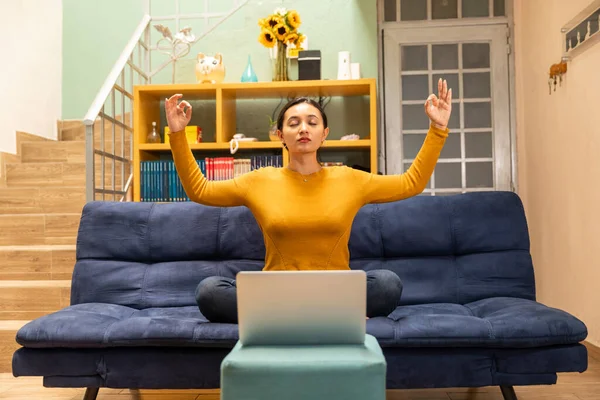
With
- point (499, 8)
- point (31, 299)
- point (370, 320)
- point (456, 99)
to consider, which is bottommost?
point (31, 299)

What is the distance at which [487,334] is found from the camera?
1.82 meters

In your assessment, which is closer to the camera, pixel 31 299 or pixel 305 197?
pixel 305 197

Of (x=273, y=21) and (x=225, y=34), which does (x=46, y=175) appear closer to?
(x=225, y=34)

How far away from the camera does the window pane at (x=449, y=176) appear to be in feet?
15.5

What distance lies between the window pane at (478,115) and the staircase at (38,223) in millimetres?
2667

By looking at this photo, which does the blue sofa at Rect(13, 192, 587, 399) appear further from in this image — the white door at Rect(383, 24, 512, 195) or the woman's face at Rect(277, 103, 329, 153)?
the white door at Rect(383, 24, 512, 195)

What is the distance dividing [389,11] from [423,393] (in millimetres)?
3315

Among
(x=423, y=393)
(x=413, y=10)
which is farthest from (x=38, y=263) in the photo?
(x=413, y=10)

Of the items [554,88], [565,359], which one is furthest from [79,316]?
[554,88]

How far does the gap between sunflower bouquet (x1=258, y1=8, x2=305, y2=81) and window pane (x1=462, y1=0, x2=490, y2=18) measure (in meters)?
1.30

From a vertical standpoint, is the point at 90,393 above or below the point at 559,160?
below

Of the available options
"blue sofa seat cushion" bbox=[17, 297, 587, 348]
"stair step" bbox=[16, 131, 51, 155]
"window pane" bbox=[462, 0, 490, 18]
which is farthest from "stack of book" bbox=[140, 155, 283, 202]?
"blue sofa seat cushion" bbox=[17, 297, 587, 348]

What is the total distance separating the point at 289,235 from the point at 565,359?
0.90 meters

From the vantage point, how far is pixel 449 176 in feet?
15.5
